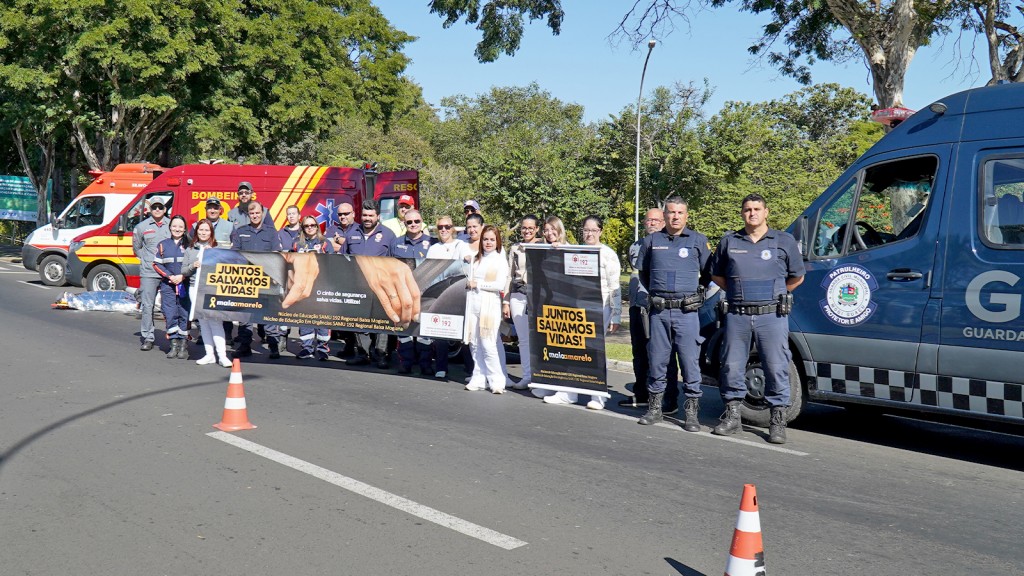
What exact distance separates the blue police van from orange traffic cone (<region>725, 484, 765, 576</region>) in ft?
11.2

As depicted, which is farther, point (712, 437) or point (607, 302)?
point (607, 302)

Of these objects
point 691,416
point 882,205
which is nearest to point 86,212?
point 691,416

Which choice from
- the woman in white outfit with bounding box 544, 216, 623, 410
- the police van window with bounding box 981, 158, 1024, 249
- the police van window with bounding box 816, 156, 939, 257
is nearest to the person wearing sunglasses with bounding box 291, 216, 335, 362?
the woman in white outfit with bounding box 544, 216, 623, 410

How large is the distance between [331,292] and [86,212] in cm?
1270

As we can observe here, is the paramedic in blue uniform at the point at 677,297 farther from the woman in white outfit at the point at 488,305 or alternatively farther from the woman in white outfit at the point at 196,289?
the woman in white outfit at the point at 196,289

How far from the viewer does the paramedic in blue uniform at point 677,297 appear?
7.51 metres

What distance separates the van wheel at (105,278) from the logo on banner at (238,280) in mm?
9847

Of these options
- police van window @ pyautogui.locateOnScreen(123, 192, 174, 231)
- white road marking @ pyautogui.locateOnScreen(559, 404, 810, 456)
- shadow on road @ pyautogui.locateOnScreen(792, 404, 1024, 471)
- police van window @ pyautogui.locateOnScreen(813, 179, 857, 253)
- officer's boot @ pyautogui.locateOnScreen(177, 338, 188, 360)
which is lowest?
shadow on road @ pyautogui.locateOnScreen(792, 404, 1024, 471)

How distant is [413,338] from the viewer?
10328mm

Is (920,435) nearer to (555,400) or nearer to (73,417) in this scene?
(555,400)

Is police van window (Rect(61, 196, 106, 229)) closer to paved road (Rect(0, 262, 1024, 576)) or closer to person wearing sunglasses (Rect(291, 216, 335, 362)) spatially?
person wearing sunglasses (Rect(291, 216, 335, 362))

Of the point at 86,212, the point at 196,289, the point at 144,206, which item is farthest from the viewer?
the point at 86,212

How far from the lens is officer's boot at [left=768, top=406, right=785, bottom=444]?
714 cm

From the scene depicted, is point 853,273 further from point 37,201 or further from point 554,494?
point 37,201
